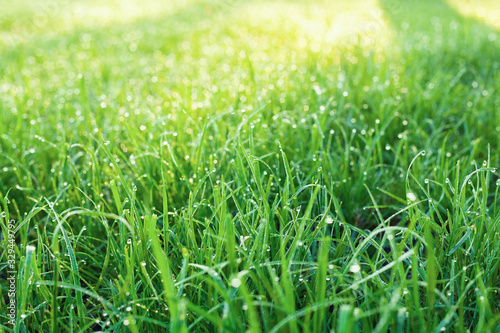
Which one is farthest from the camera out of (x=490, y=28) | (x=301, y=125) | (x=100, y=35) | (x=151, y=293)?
(x=100, y=35)

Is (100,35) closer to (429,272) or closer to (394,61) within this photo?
(394,61)

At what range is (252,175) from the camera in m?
1.32

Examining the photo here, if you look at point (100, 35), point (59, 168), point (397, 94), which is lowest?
point (59, 168)

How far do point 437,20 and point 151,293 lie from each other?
163 inches

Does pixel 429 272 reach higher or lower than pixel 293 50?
lower

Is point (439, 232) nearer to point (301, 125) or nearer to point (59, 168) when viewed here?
point (301, 125)

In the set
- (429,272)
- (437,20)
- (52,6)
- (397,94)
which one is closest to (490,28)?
(437,20)

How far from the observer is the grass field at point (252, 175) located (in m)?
0.88

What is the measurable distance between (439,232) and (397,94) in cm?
115

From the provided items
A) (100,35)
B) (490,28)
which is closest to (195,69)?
(100,35)

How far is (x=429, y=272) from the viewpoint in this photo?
2.52 feet

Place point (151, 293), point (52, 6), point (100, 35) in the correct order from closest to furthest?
point (151, 293) < point (100, 35) < point (52, 6)

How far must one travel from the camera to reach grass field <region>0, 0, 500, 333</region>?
0.88 metres

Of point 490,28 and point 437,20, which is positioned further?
point 437,20
